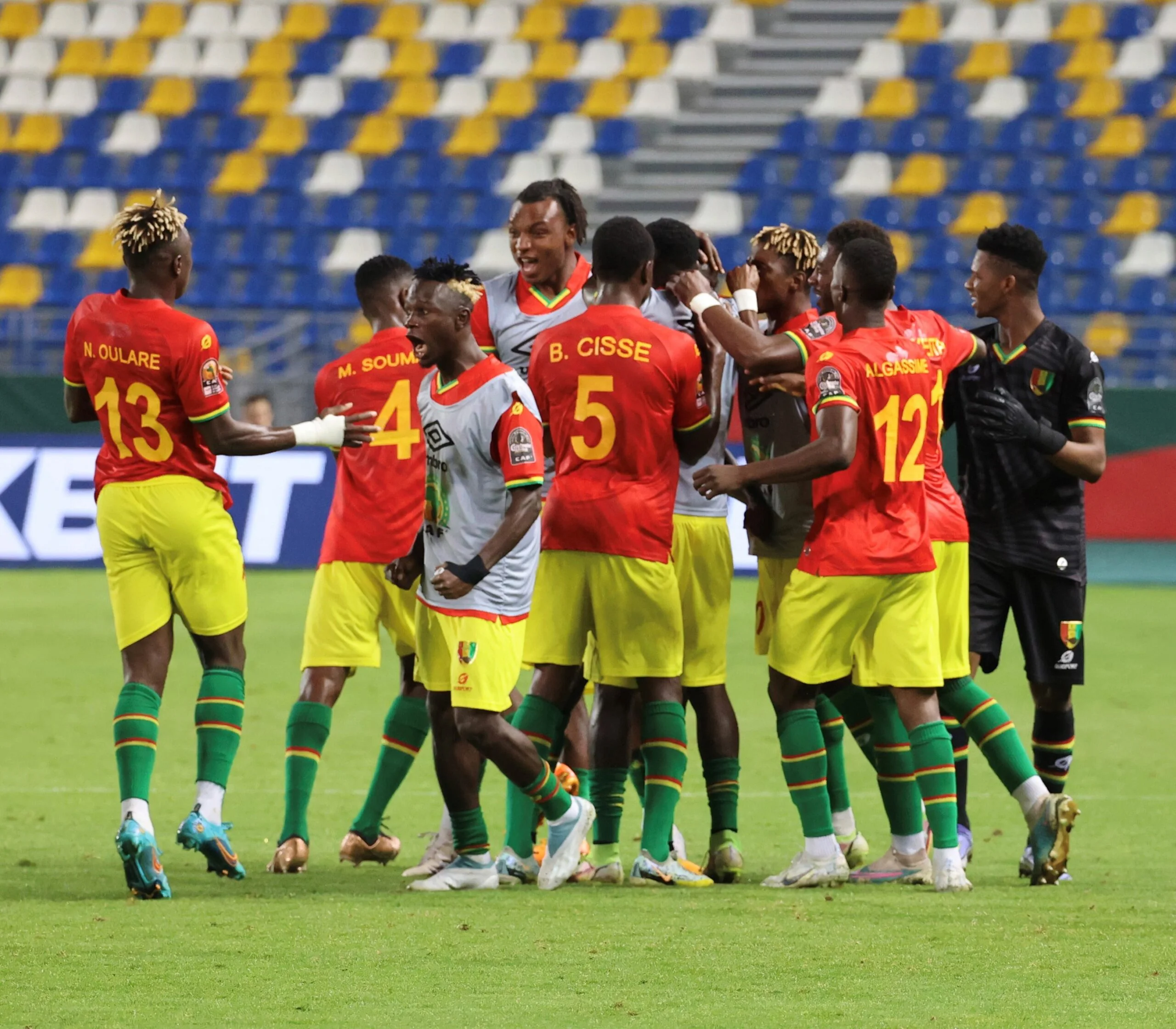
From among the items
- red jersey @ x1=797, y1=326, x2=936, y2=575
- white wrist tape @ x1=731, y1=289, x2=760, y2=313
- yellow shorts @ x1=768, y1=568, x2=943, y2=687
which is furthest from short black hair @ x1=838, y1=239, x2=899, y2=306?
yellow shorts @ x1=768, y1=568, x2=943, y2=687

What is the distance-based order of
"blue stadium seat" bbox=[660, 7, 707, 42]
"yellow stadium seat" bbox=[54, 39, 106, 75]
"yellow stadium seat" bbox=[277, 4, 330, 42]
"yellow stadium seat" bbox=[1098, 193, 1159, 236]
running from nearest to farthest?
1. "yellow stadium seat" bbox=[1098, 193, 1159, 236]
2. "blue stadium seat" bbox=[660, 7, 707, 42]
3. "yellow stadium seat" bbox=[54, 39, 106, 75]
4. "yellow stadium seat" bbox=[277, 4, 330, 42]

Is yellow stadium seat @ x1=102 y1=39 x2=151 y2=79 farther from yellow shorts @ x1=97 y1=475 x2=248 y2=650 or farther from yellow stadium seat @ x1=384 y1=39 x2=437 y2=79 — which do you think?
yellow shorts @ x1=97 y1=475 x2=248 y2=650

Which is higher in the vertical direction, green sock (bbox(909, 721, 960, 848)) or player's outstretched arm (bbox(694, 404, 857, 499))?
player's outstretched arm (bbox(694, 404, 857, 499))

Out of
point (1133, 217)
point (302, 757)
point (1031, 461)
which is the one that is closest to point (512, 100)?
point (1133, 217)

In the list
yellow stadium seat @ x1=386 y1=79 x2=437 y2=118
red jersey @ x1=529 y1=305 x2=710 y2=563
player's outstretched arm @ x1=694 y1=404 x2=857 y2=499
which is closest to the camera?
player's outstretched arm @ x1=694 y1=404 x2=857 y2=499

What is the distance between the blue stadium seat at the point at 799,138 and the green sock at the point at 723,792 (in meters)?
15.6

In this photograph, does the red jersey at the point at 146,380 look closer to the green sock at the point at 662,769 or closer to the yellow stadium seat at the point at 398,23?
the green sock at the point at 662,769

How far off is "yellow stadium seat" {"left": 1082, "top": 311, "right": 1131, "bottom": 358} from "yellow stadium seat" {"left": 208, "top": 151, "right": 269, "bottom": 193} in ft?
32.9

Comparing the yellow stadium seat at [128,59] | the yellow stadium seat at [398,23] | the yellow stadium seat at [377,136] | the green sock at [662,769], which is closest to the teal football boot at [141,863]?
the green sock at [662,769]

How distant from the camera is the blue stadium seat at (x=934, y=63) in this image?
21.6 metres

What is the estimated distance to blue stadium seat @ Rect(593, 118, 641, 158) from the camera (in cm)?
2177

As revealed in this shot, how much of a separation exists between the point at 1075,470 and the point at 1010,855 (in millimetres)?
1445

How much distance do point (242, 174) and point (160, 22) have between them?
10.4ft

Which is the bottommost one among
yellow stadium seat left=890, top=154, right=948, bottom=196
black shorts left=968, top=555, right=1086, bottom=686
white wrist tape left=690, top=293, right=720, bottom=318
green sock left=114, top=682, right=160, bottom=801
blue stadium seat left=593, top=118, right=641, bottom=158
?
green sock left=114, top=682, right=160, bottom=801
